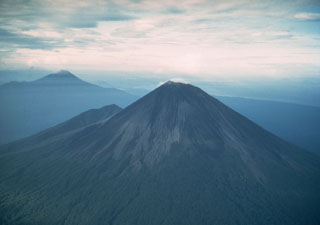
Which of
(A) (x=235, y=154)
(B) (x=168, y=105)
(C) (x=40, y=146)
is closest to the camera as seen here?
(A) (x=235, y=154)

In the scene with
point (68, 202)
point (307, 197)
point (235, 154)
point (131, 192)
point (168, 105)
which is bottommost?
point (68, 202)

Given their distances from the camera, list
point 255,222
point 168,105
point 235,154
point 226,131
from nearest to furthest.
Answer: point 255,222
point 235,154
point 226,131
point 168,105

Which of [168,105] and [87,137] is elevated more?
[168,105]

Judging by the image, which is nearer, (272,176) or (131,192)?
(131,192)

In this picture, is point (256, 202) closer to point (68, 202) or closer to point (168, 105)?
point (168, 105)

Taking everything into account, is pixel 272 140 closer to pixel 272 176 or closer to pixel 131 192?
pixel 272 176

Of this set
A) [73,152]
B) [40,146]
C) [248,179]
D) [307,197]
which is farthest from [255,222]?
[40,146]

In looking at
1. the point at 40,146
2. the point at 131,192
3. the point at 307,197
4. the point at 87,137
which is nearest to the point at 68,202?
the point at 131,192
